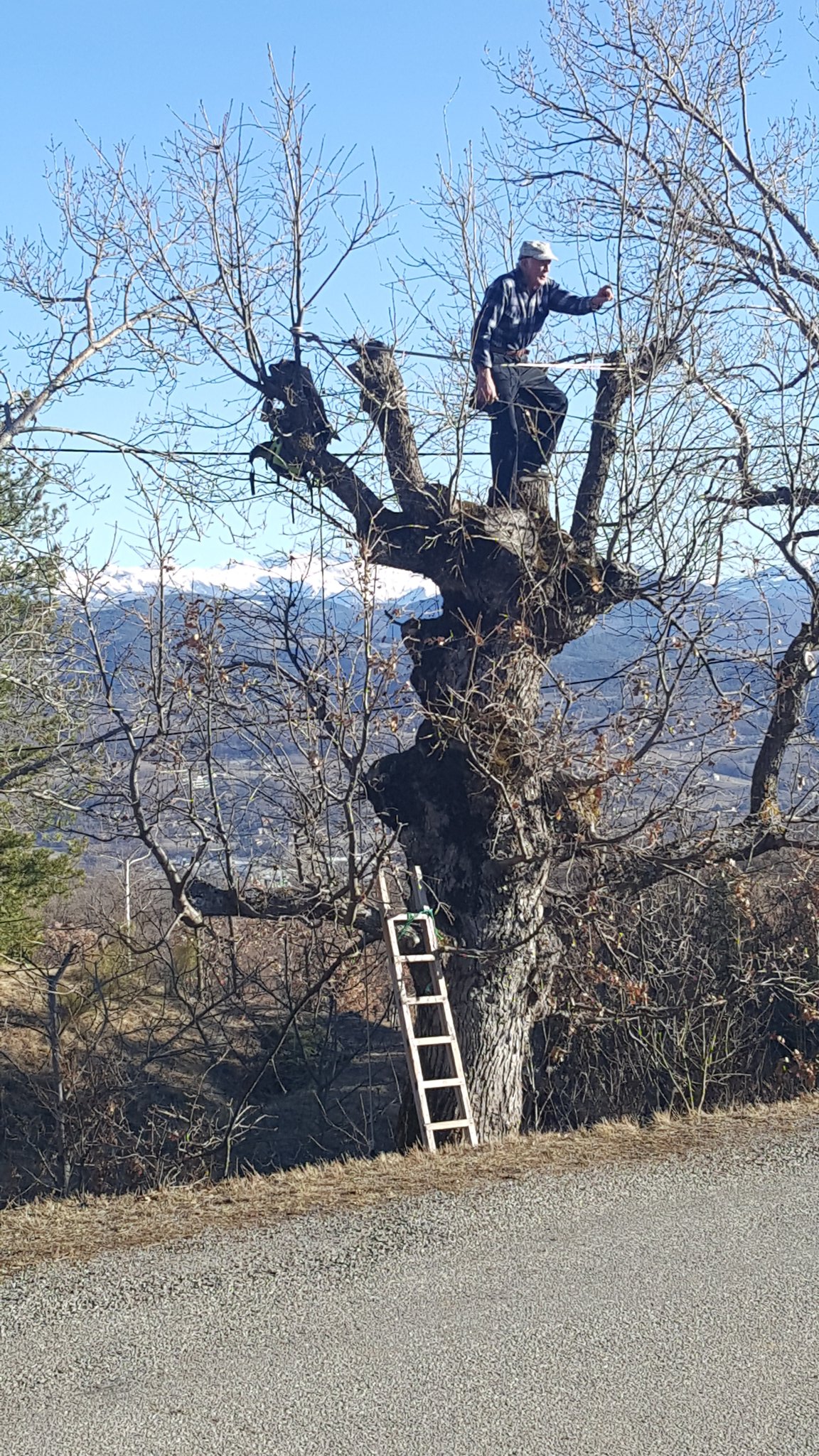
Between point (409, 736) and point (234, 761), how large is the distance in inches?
65.1

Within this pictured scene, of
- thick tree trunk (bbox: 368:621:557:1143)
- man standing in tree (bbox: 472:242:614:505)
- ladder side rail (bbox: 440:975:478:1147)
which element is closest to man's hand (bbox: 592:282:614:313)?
man standing in tree (bbox: 472:242:614:505)

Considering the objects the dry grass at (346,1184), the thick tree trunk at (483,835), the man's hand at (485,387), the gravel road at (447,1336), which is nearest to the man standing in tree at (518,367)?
the man's hand at (485,387)

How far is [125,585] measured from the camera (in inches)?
474

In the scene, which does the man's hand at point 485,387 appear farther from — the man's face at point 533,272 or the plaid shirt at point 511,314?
the man's face at point 533,272

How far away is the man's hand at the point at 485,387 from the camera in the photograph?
10.2 metres

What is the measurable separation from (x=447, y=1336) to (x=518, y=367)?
803cm

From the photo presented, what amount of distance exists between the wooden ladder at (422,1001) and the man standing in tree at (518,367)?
3.74 metres

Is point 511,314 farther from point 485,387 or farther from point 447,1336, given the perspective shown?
point 447,1336

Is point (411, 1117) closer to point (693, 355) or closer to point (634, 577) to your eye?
point (634, 577)

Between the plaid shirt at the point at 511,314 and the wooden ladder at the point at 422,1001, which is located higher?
the plaid shirt at the point at 511,314

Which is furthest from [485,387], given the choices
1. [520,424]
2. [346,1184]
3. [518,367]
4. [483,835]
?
[346,1184]

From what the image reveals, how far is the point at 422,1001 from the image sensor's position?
35.0 feet

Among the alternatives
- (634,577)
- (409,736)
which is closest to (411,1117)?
(409,736)

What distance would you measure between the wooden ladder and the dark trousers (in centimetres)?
364
